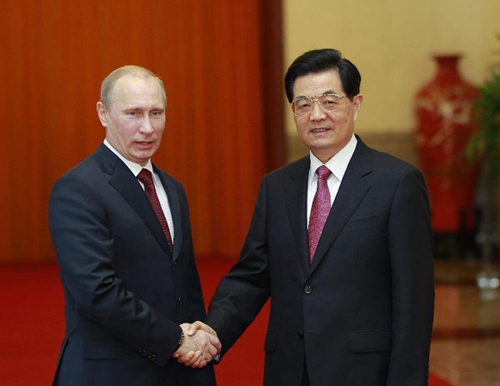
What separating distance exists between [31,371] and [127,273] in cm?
181

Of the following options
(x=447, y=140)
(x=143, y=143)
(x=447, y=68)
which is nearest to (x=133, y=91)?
(x=143, y=143)

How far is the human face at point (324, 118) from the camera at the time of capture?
8.37ft

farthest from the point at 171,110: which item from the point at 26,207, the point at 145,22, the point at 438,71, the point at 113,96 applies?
the point at 113,96

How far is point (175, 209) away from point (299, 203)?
36 cm

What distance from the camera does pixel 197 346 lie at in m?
2.56

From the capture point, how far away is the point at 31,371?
405cm

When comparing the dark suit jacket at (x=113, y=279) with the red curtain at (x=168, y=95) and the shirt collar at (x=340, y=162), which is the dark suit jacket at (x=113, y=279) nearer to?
the shirt collar at (x=340, y=162)

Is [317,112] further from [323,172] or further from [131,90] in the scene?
[131,90]

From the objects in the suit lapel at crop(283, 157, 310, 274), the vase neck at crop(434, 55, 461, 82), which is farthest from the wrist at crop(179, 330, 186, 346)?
the vase neck at crop(434, 55, 461, 82)

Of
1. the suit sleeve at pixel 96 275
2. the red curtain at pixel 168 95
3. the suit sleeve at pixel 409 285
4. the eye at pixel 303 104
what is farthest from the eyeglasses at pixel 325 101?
the red curtain at pixel 168 95

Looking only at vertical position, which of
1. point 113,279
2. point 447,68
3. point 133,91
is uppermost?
point 133,91

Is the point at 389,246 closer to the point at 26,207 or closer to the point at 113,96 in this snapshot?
the point at 113,96

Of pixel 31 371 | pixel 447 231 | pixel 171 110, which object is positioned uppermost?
pixel 171 110

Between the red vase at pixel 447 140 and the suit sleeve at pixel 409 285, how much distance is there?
205 inches
